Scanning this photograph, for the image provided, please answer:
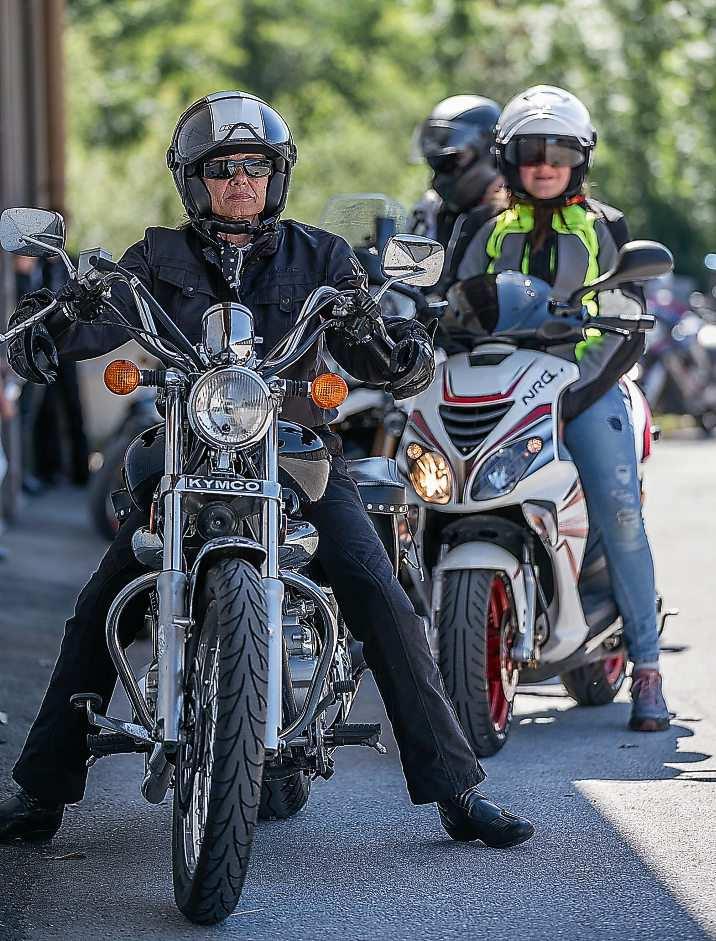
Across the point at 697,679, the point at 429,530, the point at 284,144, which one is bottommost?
the point at 697,679

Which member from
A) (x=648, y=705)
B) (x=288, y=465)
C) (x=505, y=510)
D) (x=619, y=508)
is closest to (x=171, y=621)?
(x=288, y=465)

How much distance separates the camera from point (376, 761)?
613 cm

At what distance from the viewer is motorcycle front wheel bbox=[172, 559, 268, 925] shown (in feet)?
13.3

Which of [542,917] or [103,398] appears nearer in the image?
[542,917]

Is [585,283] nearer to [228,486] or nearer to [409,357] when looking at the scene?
[409,357]

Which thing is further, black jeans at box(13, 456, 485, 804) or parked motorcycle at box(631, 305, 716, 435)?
parked motorcycle at box(631, 305, 716, 435)

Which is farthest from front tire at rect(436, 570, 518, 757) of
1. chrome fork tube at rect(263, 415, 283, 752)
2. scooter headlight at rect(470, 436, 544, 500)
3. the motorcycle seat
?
chrome fork tube at rect(263, 415, 283, 752)

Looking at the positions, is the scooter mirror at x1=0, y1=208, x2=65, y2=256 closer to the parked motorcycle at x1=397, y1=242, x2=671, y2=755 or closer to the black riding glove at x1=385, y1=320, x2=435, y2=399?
the black riding glove at x1=385, y1=320, x2=435, y2=399

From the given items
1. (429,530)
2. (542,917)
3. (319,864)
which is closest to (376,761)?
(429,530)

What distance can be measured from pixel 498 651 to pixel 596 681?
3.20 ft

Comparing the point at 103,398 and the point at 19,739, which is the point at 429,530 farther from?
the point at 103,398

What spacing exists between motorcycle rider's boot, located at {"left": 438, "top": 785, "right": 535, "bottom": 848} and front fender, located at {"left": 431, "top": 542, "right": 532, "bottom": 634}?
4.16 ft

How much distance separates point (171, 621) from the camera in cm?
423

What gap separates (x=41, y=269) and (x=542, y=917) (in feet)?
34.8
